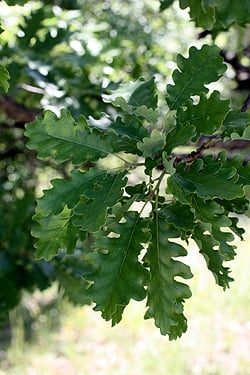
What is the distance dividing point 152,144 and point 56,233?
A: 7.8 inches

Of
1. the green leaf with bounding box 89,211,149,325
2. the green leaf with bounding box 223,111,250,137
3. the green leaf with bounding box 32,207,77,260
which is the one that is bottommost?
the green leaf with bounding box 32,207,77,260

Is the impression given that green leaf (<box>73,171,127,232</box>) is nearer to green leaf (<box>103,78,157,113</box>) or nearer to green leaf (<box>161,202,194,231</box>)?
green leaf (<box>161,202,194,231</box>)

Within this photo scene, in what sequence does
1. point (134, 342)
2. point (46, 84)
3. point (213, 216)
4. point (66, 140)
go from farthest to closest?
point (134, 342) < point (46, 84) < point (66, 140) < point (213, 216)

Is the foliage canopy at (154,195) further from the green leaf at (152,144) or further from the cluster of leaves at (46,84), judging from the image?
the cluster of leaves at (46,84)

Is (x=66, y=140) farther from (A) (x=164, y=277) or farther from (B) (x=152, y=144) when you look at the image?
(A) (x=164, y=277)

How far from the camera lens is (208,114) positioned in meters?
1.02

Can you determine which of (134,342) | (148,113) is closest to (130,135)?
(148,113)

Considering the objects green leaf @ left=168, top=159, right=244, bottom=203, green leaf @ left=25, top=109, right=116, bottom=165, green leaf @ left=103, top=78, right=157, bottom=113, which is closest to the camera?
green leaf @ left=168, top=159, right=244, bottom=203

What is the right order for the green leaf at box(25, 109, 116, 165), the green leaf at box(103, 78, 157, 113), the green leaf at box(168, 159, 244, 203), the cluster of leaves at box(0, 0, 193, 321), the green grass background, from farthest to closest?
the green grass background → the cluster of leaves at box(0, 0, 193, 321) → the green leaf at box(103, 78, 157, 113) → the green leaf at box(25, 109, 116, 165) → the green leaf at box(168, 159, 244, 203)

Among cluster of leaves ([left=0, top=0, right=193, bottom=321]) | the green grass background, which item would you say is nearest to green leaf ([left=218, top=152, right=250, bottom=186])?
cluster of leaves ([left=0, top=0, right=193, bottom=321])

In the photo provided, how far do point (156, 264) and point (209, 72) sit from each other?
1.07 ft

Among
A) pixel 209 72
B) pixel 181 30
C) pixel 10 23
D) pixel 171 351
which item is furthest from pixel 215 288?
pixel 209 72

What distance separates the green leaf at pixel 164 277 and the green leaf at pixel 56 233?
0.12m

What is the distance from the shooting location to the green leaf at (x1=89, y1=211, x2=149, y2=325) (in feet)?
3.10
